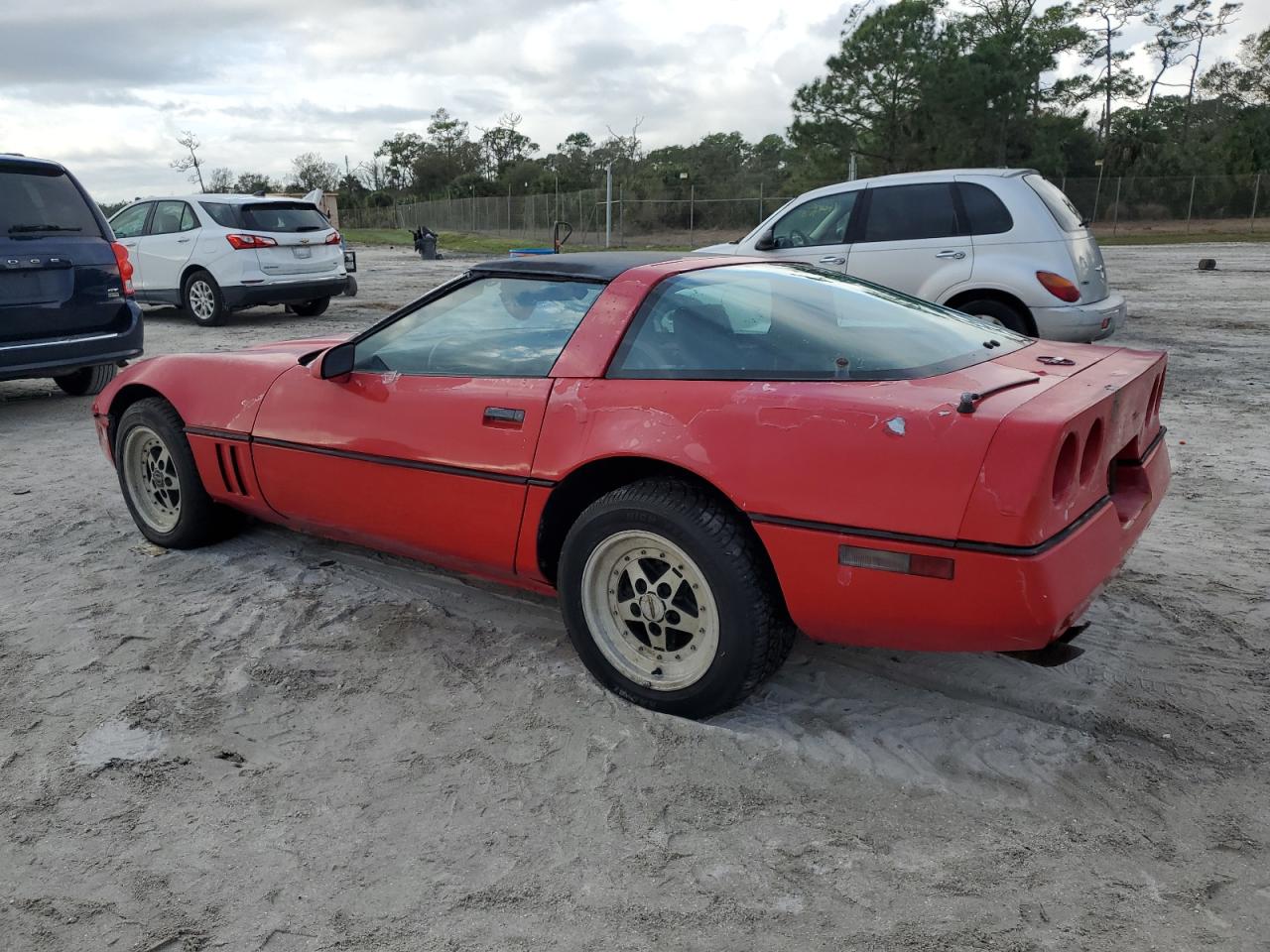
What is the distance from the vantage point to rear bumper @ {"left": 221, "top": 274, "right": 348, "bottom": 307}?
12.2m

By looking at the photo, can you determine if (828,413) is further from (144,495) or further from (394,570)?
(144,495)

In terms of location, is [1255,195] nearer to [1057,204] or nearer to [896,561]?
[1057,204]

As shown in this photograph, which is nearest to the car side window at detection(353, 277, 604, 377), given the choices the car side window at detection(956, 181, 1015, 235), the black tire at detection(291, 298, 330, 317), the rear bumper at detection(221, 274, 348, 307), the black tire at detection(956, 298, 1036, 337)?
the black tire at detection(956, 298, 1036, 337)

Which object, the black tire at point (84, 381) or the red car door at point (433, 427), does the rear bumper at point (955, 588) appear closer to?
the red car door at point (433, 427)

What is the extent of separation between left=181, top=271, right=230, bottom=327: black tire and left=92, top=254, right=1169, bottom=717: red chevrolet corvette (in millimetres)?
9085

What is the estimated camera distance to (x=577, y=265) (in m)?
3.47

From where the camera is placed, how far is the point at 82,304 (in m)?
7.41

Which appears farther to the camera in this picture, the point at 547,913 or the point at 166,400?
the point at 166,400

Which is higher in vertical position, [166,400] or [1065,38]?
[1065,38]

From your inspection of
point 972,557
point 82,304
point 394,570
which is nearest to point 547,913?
point 972,557

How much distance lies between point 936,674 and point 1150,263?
870 inches

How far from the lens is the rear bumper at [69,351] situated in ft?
23.0

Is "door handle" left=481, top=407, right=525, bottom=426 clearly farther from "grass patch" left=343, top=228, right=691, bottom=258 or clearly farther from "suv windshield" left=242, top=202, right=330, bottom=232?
"grass patch" left=343, top=228, right=691, bottom=258

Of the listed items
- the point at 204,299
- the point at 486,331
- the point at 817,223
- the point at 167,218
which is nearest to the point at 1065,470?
the point at 486,331
